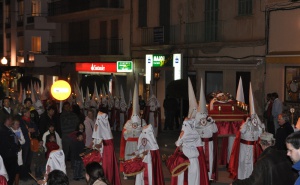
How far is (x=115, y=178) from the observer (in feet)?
45.4

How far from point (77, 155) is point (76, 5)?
2637cm

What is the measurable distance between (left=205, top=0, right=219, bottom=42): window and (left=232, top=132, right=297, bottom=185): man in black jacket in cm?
2094

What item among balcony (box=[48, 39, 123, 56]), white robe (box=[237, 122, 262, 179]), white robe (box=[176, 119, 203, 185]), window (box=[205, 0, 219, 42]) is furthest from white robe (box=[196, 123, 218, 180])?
balcony (box=[48, 39, 123, 56])

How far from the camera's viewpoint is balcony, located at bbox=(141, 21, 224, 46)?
28.3 meters

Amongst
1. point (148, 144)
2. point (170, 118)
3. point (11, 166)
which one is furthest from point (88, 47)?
point (148, 144)

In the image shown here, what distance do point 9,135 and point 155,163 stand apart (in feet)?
9.46

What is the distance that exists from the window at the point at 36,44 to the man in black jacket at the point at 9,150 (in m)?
36.4

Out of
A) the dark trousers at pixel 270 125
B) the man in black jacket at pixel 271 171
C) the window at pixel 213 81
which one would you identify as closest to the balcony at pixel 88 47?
the window at pixel 213 81

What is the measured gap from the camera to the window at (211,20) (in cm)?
2834

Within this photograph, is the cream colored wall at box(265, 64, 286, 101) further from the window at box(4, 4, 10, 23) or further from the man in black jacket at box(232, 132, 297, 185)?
the window at box(4, 4, 10, 23)

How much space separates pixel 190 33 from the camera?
30062mm

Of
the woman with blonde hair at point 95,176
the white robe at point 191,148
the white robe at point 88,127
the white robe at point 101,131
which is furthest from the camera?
the white robe at point 88,127

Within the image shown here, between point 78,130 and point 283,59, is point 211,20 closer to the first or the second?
point 283,59

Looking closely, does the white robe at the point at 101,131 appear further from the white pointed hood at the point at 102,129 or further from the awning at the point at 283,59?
the awning at the point at 283,59
